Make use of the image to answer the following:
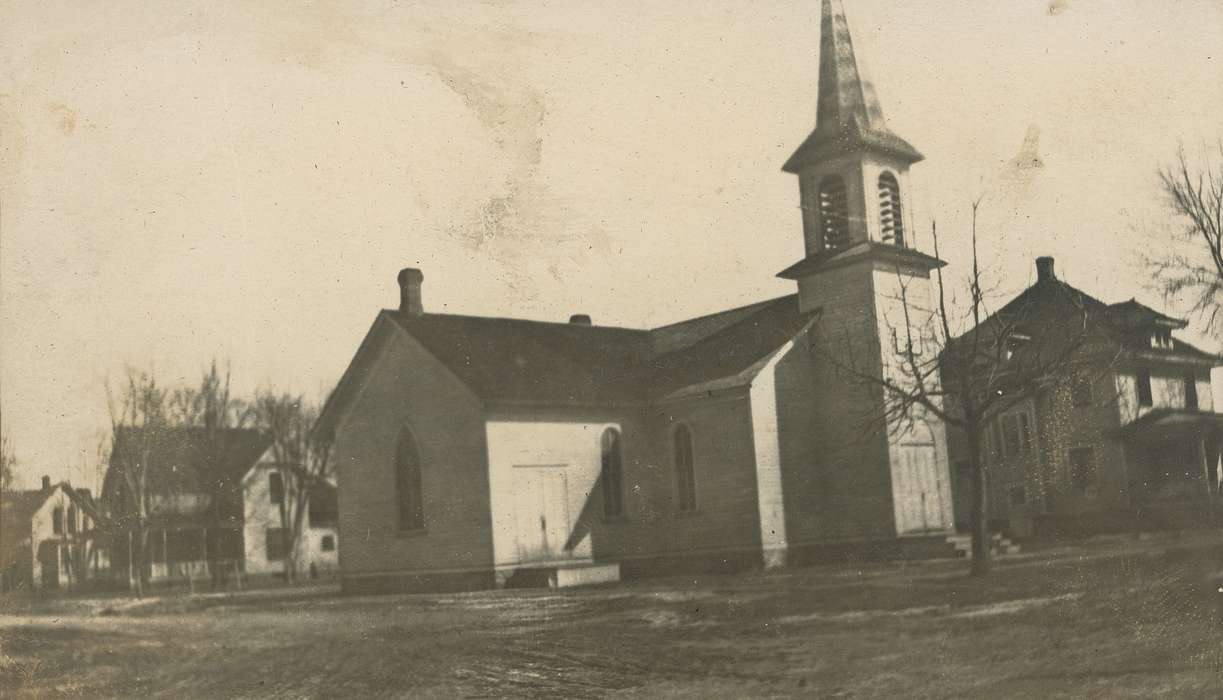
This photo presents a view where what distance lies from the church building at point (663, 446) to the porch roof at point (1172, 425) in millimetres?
6504

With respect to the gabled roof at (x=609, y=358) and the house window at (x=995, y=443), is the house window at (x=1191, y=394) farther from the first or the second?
the gabled roof at (x=609, y=358)

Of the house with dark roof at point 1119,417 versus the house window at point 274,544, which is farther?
the house window at point 274,544

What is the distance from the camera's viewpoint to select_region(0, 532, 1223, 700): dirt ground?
12.2 meters

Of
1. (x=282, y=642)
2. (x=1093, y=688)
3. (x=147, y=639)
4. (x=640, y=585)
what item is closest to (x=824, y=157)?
(x=640, y=585)

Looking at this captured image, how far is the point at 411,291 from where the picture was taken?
15133 mm

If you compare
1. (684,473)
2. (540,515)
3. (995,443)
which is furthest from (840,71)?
(540,515)

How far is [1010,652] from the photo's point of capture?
41.3 feet

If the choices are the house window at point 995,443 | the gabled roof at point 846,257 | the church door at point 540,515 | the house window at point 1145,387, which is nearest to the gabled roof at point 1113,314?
the house window at point 1145,387

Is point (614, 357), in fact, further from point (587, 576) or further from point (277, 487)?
point (277, 487)

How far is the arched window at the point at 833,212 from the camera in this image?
70.4 ft

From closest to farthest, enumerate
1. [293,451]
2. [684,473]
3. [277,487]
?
[684,473], [293,451], [277,487]

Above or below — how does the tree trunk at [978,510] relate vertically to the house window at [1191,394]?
below

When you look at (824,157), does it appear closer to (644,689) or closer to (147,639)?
(644,689)

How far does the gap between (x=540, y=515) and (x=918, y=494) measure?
7284 mm
